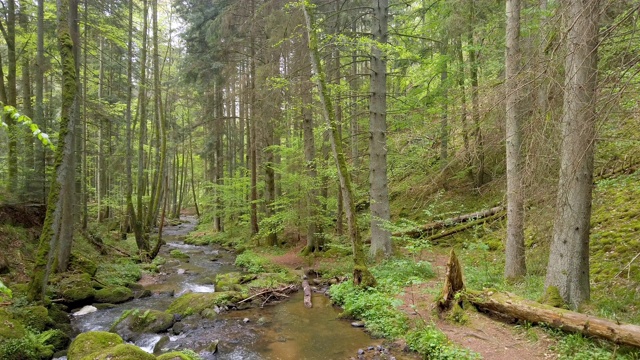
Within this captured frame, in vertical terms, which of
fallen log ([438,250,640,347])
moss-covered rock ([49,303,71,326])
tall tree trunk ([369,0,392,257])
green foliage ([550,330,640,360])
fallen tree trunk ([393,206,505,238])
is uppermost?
tall tree trunk ([369,0,392,257])

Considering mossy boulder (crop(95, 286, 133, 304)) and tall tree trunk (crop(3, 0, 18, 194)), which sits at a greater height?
tall tree trunk (crop(3, 0, 18, 194))

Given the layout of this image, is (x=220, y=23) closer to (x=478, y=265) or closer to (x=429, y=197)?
(x=429, y=197)

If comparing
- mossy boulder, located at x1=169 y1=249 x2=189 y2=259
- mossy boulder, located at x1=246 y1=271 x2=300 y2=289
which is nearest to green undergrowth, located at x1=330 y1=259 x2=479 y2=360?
mossy boulder, located at x1=246 y1=271 x2=300 y2=289

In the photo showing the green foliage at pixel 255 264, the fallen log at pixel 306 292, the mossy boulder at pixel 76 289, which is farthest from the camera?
the green foliage at pixel 255 264

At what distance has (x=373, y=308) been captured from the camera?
7.73 meters

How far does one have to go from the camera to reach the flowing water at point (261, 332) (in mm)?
6613

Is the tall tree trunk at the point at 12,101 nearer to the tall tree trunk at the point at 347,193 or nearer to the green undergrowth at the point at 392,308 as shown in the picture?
the tall tree trunk at the point at 347,193

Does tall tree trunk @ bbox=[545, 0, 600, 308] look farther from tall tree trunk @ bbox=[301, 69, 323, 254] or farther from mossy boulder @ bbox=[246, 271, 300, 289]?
tall tree trunk @ bbox=[301, 69, 323, 254]

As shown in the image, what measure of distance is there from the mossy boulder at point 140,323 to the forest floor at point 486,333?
4913 millimetres

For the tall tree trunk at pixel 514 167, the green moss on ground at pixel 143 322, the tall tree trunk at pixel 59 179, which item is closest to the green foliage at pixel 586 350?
the tall tree trunk at pixel 514 167

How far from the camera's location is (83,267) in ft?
36.6

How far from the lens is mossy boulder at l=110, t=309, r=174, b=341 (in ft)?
24.9

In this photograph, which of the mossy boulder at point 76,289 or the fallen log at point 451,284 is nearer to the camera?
the fallen log at point 451,284

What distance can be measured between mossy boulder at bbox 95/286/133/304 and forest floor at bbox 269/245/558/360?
7.50 meters
